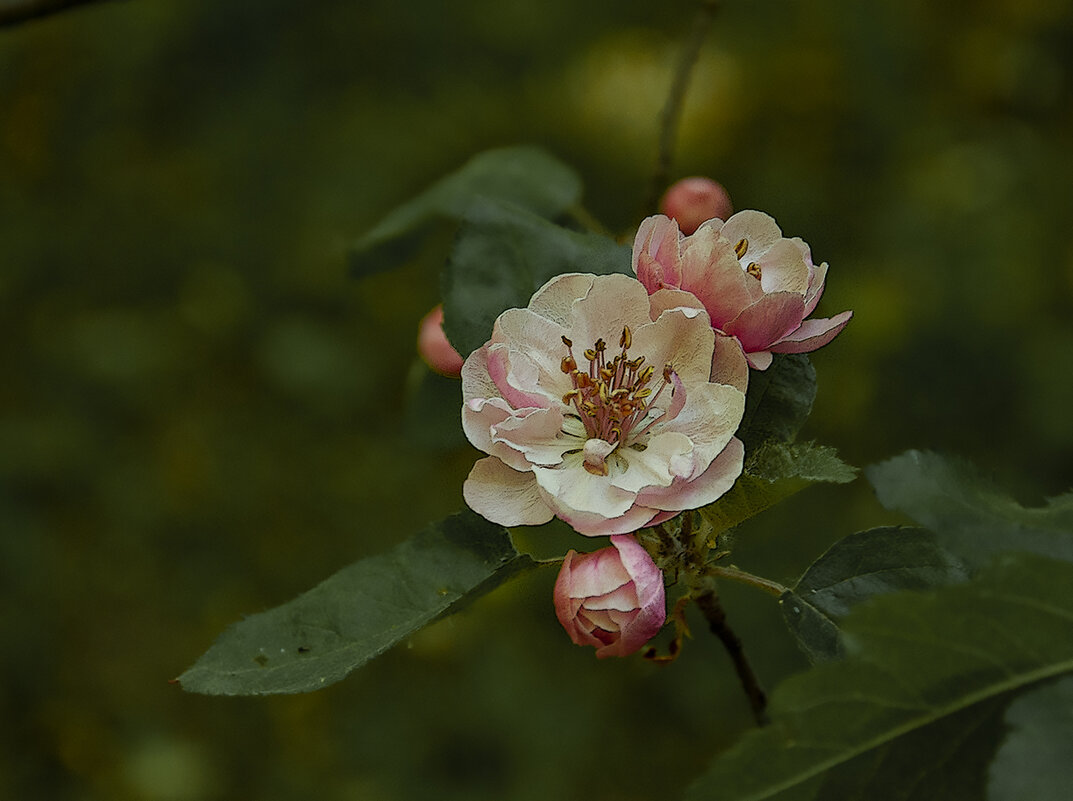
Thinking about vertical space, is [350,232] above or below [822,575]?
below

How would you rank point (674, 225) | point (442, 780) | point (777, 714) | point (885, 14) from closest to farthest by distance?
1. point (777, 714)
2. point (674, 225)
3. point (442, 780)
4. point (885, 14)

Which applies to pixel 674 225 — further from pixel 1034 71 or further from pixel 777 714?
pixel 1034 71

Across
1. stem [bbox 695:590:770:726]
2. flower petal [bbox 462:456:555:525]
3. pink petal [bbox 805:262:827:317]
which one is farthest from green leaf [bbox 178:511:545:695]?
pink petal [bbox 805:262:827:317]

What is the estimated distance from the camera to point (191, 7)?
2.38 m

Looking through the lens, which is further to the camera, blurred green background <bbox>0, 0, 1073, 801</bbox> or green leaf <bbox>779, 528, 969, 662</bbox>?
blurred green background <bbox>0, 0, 1073, 801</bbox>

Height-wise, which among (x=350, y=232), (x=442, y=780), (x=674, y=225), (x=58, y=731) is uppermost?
(x=674, y=225)

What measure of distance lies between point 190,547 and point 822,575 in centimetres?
207

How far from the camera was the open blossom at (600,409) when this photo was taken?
0.62 metres

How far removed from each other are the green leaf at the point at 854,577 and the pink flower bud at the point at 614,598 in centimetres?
10

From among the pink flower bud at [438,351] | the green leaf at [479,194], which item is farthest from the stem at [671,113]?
the pink flower bud at [438,351]

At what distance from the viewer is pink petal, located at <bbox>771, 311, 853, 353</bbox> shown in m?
0.66

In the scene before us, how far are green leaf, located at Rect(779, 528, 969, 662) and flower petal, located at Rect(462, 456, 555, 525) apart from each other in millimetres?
168

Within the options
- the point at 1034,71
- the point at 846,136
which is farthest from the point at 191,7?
the point at 1034,71

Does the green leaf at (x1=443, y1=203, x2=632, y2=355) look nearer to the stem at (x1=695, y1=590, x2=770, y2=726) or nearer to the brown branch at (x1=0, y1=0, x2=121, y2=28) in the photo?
the stem at (x1=695, y1=590, x2=770, y2=726)
